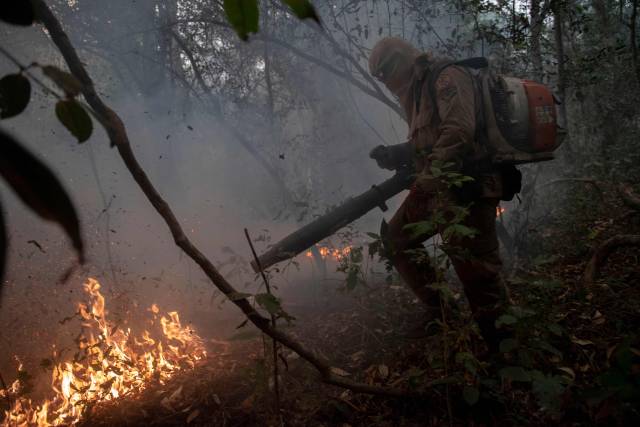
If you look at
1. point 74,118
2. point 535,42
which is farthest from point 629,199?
point 74,118

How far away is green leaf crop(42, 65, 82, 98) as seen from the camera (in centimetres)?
46

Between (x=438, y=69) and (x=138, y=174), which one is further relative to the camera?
(x=438, y=69)

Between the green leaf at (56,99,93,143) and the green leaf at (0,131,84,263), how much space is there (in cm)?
11

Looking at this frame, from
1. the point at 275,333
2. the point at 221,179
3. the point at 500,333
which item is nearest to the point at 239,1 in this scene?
the point at 275,333

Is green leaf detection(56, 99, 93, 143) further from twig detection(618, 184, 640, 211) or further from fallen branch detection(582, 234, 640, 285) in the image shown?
twig detection(618, 184, 640, 211)

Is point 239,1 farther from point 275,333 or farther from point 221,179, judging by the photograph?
point 221,179

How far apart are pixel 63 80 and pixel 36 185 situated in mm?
158

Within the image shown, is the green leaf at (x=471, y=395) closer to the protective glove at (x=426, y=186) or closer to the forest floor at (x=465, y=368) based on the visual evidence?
the forest floor at (x=465, y=368)

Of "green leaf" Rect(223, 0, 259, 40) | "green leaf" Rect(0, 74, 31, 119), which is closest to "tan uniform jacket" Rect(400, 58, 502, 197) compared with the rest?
"green leaf" Rect(223, 0, 259, 40)

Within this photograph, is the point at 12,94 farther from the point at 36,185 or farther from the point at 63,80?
the point at 36,185

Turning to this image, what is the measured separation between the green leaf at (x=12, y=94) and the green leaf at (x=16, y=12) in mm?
64

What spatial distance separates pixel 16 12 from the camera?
46 centimetres

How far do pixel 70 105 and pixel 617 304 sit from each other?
9.28 feet

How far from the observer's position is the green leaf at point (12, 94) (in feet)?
1.58
